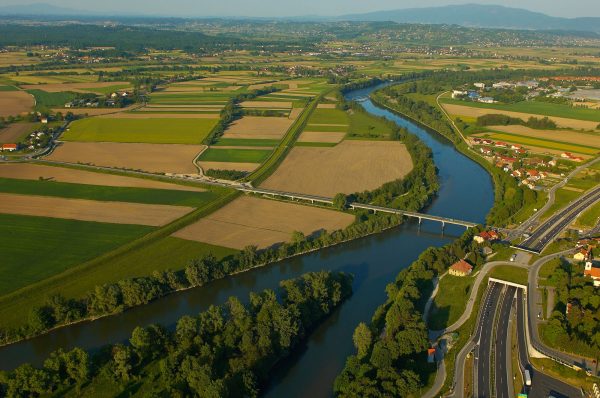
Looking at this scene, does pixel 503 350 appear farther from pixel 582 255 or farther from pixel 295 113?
pixel 295 113

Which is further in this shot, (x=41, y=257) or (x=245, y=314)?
(x=41, y=257)

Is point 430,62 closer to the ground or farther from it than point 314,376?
farther from it

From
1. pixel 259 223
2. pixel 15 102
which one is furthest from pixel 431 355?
pixel 15 102

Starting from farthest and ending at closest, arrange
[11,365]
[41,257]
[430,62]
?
[430,62] → [41,257] → [11,365]

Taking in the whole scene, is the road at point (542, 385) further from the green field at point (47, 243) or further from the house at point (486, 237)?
the green field at point (47, 243)

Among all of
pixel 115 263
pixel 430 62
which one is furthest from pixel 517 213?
pixel 430 62

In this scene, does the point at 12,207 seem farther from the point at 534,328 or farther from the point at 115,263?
the point at 534,328

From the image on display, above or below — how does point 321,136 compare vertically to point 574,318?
above
